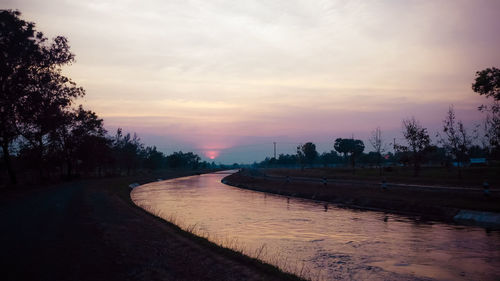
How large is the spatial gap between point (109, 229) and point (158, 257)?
5422mm

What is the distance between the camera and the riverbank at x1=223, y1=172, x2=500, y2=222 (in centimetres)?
2278

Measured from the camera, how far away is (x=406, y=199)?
91.6ft

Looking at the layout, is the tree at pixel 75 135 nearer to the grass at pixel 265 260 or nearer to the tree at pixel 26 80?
the tree at pixel 26 80

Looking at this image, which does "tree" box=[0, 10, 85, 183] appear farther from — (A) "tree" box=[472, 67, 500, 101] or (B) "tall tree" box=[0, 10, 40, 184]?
(A) "tree" box=[472, 67, 500, 101]

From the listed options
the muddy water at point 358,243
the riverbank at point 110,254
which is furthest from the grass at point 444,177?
the riverbank at point 110,254

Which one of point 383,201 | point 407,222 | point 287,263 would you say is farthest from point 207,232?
point 383,201

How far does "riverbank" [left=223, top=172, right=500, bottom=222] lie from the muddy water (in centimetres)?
216

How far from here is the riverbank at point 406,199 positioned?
2278 centimetres

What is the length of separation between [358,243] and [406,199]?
13.7 metres

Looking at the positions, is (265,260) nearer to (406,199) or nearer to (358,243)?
(358,243)

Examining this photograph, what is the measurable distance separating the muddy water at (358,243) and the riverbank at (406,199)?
85.1 inches

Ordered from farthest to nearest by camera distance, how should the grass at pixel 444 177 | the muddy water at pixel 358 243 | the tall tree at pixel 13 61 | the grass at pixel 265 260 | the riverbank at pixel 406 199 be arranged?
1. the grass at pixel 444 177
2. the tall tree at pixel 13 61
3. the riverbank at pixel 406 199
4. the muddy water at pixel 358 243
5. the grass at pixel 265 260

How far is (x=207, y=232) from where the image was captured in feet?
62.8

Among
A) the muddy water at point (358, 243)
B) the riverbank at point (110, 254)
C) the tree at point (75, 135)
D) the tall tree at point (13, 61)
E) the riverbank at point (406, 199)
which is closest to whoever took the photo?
the riverbank at point (110, 254)
